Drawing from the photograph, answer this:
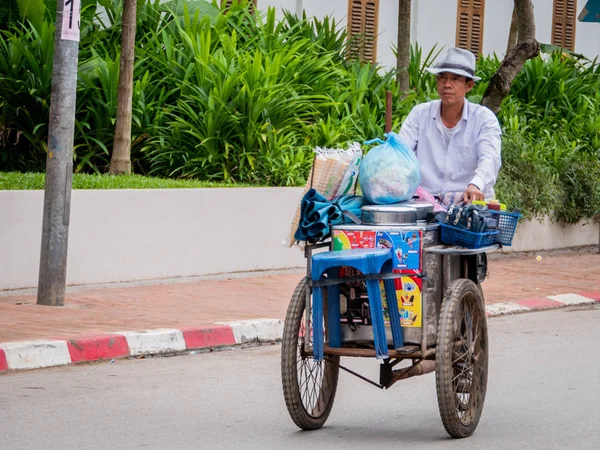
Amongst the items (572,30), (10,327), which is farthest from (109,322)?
(572,30)

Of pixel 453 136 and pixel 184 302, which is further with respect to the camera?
pixel 184 302

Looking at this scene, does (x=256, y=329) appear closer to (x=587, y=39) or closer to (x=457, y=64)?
(x=457, y=64)

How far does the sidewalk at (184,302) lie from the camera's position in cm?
935

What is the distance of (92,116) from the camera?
584 inches

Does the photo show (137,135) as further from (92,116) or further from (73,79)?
(73,79)

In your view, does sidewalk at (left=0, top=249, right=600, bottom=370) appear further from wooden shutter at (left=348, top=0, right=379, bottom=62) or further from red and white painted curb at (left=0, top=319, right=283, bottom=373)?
wooden shutter at (left=348, top=0, right=379, bottom=62)

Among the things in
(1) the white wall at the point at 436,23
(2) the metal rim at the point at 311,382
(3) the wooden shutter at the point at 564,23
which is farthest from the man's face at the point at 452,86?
(3) the wooden shutter at the point at 564,23

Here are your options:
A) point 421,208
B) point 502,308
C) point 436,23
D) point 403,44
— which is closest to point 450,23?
point 436,23

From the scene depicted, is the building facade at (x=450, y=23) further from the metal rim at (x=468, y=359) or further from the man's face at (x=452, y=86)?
the metal rim at (x=468, y=359)

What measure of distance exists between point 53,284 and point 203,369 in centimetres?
237

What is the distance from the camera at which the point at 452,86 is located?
267 inches

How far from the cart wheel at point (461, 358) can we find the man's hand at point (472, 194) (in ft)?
1.56

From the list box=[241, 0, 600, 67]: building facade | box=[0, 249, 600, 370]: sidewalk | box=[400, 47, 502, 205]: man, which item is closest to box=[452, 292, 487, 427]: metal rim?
box=[400, 47, 502, 205]: man

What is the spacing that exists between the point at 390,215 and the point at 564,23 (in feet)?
72.5
